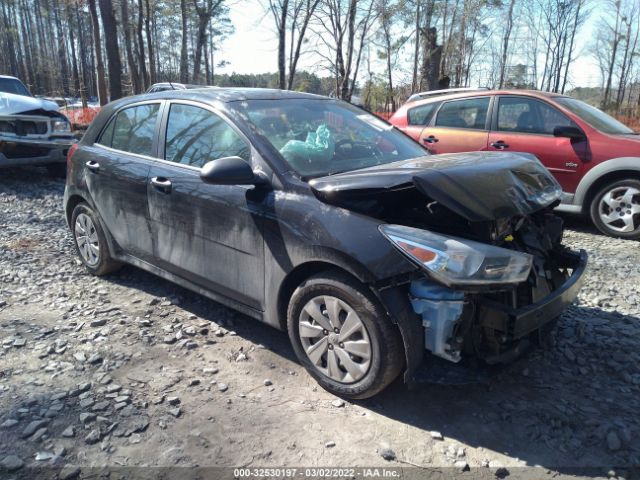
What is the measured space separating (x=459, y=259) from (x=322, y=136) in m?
1.48

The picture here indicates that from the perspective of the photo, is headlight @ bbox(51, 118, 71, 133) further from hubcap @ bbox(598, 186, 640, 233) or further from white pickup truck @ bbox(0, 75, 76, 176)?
hubcap @ bbox(598, 186, 640, 233)

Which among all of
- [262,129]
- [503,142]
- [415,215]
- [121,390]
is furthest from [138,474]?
[503,142]

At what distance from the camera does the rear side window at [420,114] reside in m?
7.29

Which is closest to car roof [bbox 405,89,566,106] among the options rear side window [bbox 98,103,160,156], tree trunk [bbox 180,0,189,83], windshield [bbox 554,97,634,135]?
windshield [bbox 554,97,634,135]

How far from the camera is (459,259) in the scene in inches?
93.6

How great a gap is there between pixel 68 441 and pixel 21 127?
8.14 metres

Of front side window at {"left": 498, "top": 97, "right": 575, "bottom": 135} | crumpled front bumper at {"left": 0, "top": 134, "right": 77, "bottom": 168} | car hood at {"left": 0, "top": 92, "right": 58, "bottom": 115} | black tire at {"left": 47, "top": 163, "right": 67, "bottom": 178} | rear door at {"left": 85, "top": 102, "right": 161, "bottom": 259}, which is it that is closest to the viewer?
rear door at {"left": 85, "top": 102, "right": 161, "bottom": 259}

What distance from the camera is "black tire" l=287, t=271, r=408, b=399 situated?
99.5 inches

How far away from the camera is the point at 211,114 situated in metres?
3.45

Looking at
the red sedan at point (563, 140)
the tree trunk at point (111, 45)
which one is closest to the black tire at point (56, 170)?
the tree trunk at point (111, 45)

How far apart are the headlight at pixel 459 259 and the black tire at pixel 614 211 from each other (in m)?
4.16

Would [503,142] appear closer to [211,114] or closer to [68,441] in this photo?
[211,114]

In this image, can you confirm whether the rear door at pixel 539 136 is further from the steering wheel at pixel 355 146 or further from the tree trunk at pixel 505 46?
the tree trunk at pixel 505 46

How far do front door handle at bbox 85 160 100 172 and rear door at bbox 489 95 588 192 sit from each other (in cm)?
484
